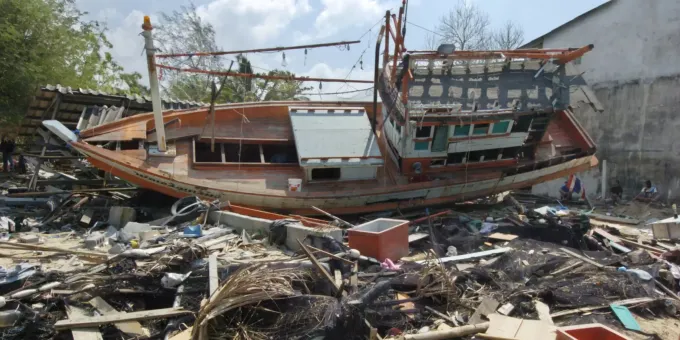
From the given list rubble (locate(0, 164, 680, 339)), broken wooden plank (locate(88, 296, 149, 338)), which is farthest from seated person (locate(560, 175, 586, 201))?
broken wooden plank (locate(88, 296, 149, 338))

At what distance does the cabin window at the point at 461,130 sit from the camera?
10797 millimetres

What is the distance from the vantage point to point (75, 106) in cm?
1228

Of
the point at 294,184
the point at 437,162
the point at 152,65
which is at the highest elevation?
the point at 152,65

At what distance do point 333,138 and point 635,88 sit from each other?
1217 cm

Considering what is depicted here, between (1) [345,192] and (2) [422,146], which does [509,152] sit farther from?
(1) [345,192]

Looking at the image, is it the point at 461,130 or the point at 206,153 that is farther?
the point at 206,153

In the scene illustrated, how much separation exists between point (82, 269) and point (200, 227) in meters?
2.36

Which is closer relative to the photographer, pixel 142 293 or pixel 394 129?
pixel 142 293

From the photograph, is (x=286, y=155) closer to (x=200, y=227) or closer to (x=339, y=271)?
(x=200, y=227)

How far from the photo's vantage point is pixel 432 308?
4930mm

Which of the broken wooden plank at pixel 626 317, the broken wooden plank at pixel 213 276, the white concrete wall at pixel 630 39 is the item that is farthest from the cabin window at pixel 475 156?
the white concrete wall at pixel 630 39

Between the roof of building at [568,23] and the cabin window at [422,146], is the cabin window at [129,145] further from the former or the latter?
the roof of building at [568,23]

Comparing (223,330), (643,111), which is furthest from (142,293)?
(643,111)

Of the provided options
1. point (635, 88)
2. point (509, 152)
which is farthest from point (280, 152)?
point (635, 88)
